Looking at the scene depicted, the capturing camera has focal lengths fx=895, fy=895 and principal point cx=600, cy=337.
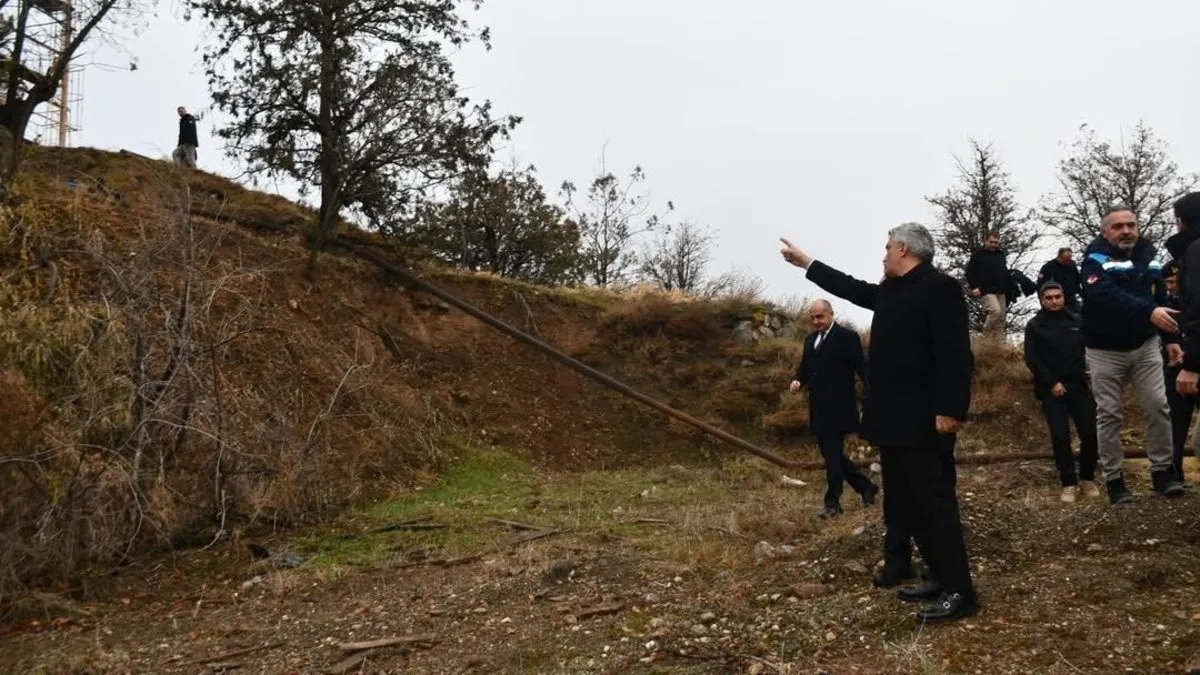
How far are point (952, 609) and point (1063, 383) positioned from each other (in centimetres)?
317

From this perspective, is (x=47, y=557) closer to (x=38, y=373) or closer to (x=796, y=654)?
(x=38, y=373)

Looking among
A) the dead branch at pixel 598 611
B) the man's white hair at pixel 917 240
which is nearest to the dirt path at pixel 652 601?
the dead branch at pixel 598 611

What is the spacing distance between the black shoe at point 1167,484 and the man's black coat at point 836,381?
2.08 metres

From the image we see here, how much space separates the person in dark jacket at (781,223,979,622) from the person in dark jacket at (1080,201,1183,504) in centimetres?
189

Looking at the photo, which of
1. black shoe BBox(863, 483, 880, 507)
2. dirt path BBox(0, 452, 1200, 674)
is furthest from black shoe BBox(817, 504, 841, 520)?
black shoe BBox(863, 483, 880, 507)

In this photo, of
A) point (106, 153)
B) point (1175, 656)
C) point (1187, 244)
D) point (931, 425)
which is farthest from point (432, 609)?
point (106, 153)

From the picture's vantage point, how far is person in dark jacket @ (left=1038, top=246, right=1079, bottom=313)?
9.18 metres

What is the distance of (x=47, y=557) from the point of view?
638cm

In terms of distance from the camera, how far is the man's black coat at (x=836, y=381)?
284 inches

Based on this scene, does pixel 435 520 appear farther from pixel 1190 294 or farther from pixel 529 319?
pixel 529 319

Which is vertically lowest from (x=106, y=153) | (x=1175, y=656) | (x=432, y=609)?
(x=432, y=609)

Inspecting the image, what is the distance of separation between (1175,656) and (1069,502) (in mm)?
2911

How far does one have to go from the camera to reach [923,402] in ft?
14.5

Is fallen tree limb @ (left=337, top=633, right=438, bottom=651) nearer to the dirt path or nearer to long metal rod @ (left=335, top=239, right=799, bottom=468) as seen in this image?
the dirt path
